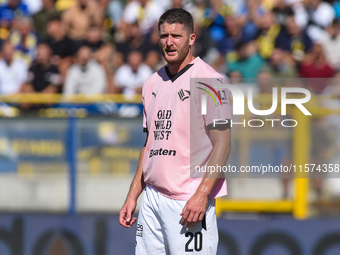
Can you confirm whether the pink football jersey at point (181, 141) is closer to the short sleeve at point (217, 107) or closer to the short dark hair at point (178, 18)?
the short sleeve at point (217, 107)

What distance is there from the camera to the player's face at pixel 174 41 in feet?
11.3

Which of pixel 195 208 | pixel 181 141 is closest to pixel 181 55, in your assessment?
pixel 181 141

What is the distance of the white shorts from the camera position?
347 cm

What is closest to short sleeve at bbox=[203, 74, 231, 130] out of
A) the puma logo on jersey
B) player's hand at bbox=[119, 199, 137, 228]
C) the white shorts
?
the puma logo on jersey

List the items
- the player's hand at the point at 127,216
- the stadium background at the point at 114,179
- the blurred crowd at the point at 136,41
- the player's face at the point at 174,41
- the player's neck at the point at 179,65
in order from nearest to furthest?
the player's face at the point at 174,41
the player's neck at the point at 179,65
the player's hand at the point at 127,216
the stadium background at the point at 114,179
the blurred crowd at the point at 136,41

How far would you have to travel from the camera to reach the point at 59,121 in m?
6.43

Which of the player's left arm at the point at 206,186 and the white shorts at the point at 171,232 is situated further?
the white shorts at the point at 171,232

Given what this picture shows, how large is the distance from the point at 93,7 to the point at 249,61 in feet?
10.9

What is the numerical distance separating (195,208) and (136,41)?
6553mm

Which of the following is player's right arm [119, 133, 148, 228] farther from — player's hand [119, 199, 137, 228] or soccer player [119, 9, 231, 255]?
soccer player [119, 9, 231, 255]

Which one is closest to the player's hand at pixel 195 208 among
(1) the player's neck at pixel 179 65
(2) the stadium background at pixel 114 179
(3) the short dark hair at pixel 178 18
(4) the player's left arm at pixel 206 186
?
(4) the player's left arm at pixel 206 186

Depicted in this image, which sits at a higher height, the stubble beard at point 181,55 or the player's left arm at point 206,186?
the stubble beard at point 181,55

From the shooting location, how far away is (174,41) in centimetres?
345

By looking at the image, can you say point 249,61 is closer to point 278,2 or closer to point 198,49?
point 198,49
